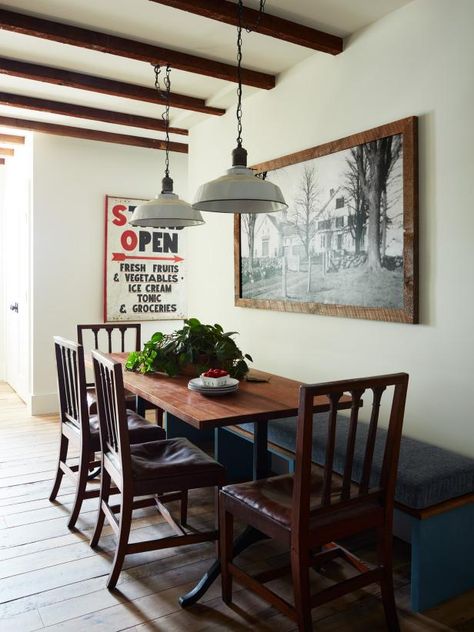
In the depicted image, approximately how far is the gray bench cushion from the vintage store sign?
336 centimetres

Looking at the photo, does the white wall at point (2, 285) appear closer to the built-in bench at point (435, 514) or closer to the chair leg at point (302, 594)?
the built-in bench at point (435, 514)

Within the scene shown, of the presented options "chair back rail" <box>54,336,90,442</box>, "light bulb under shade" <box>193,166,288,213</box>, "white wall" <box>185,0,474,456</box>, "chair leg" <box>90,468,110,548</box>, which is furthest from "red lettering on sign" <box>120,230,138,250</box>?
"chair leg" <box>90,468,110,548</box>

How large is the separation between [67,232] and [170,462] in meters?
3.56

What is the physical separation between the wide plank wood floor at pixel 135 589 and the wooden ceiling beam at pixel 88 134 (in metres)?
3.24

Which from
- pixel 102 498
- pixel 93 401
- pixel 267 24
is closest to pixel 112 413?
pixel 102 498

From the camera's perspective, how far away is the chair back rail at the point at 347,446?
5.57 feet

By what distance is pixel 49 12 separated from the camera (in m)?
2.89

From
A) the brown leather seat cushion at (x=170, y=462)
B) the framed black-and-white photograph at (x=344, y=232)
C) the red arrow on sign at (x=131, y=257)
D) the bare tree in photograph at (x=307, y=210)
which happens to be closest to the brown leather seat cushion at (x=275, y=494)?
the brown leather seat cushion at (x=170, y=462)

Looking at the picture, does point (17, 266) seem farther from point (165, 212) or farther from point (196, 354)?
point (196, 354)

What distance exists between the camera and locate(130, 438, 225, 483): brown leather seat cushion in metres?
2.27

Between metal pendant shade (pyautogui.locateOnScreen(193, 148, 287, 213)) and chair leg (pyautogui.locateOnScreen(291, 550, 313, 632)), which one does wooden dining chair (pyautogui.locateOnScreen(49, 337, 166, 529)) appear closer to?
metal pendant shade (pyautogui.locateOnScreen(193, 148, 287, 213))

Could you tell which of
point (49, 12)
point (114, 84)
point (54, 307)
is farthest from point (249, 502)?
point (54, 307)

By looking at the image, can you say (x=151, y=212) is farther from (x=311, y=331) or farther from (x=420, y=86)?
(x=420, y=86)

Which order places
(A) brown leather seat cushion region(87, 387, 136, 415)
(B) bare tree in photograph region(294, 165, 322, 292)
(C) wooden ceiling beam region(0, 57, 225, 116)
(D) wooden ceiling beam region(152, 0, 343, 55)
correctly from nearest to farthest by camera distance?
(D) wooden ceiling beam region(152, 0, 343, 55), (A) brown leather seat cushion region(87, 387, 136, 415), (B) bare tree in photograph region(294, 165, 322, 292), (C) wooden ceiling beam region(0, 57, 225, 116)
